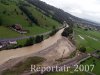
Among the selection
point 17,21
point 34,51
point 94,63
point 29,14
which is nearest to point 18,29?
point 17,21

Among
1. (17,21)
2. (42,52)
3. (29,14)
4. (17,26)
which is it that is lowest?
(42,52)

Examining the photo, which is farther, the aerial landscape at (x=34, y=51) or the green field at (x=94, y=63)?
the green field at (x=94, y=63)

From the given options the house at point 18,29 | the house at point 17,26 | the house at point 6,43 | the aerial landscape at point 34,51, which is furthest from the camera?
the house at point 17,26

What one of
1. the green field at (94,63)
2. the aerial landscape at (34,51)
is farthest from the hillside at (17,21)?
the green field at (94,63)

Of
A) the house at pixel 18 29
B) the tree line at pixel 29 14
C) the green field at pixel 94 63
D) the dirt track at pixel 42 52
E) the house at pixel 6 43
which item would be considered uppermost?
the tree line at pixel 29 14

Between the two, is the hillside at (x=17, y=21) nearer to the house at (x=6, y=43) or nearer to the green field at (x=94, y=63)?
the house at (x=6, y=43)

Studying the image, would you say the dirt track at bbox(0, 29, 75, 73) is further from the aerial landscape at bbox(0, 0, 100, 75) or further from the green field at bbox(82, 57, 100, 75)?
the green field at bbox(82, 57, 100, 75)

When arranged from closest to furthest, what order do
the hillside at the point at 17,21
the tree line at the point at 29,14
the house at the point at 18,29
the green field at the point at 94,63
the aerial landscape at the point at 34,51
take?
1. the aerial landscape at the point at 34,51
2. the green field at the point at 94,63
3. the hillside at the point at 17,21
4. the house at the point at 18,29
5. the tree line at the point at 29,14

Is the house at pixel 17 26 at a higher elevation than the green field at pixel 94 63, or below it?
higher

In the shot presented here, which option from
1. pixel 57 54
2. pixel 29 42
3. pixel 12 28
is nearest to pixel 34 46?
pixel 29 42

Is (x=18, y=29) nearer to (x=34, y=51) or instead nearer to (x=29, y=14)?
(x=34, y=51)

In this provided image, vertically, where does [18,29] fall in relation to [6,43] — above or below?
above

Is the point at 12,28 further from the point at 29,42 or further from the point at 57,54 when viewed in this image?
the point at 57,54
